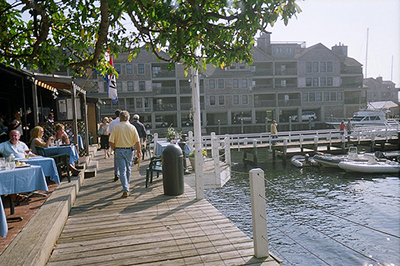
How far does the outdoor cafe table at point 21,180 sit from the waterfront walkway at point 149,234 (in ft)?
2.96

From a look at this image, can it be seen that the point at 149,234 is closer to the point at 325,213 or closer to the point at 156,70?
the point at 325,213

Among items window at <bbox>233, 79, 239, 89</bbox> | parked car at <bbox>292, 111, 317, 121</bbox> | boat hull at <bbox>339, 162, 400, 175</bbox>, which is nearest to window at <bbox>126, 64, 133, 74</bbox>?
window at <bbox>233, 79, 239, 89</bbox>

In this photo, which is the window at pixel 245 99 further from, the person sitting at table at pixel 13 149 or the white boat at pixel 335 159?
the person sitting at table at pixel 13 149

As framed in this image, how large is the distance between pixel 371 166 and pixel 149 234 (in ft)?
62.5

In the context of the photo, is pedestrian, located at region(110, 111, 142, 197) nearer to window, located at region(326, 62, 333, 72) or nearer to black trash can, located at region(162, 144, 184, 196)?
black trash can, located at region(162, 144, 184, 196)

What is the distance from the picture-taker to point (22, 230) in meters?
4.73

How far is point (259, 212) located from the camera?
441cm

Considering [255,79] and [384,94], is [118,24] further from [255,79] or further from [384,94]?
[384,94]

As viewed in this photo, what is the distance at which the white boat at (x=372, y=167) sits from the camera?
20422mm

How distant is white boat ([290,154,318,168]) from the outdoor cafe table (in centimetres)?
2029

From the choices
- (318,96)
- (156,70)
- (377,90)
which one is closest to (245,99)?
(318,96)

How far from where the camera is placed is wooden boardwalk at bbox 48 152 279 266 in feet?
14.3

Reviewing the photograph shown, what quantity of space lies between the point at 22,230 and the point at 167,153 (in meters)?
3.50

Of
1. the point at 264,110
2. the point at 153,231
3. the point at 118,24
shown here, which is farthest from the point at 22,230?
the point at 264,110
